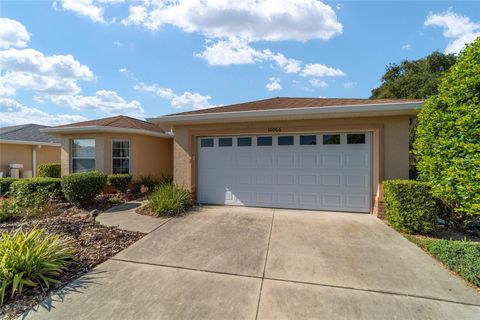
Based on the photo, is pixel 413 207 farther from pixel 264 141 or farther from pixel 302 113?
pixel 264 141

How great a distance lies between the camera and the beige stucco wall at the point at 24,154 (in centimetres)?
1276

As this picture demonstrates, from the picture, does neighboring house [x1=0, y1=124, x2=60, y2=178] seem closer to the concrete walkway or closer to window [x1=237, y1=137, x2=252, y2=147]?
the concrete walkway

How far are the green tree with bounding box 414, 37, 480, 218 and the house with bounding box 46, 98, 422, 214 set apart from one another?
119 centimetres

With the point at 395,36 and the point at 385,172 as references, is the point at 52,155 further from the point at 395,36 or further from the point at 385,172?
the point at 395,36

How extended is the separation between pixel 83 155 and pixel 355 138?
11283 millimetres

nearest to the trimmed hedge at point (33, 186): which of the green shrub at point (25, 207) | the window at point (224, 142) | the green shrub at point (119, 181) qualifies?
the green shrub at point (25, 207)

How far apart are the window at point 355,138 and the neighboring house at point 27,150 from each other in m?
15.4

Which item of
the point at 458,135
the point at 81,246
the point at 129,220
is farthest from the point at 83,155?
the point at 458,135

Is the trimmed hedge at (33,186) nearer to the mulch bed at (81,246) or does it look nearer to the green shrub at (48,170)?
the mulch bed at (81,246)

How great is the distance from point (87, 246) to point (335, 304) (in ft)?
14.0

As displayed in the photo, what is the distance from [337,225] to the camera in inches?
212

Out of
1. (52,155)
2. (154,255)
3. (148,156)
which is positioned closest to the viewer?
(154,255)

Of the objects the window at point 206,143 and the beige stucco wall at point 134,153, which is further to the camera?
the beige stucco wall at point 134,153

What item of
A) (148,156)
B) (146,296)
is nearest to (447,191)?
(146,296)
